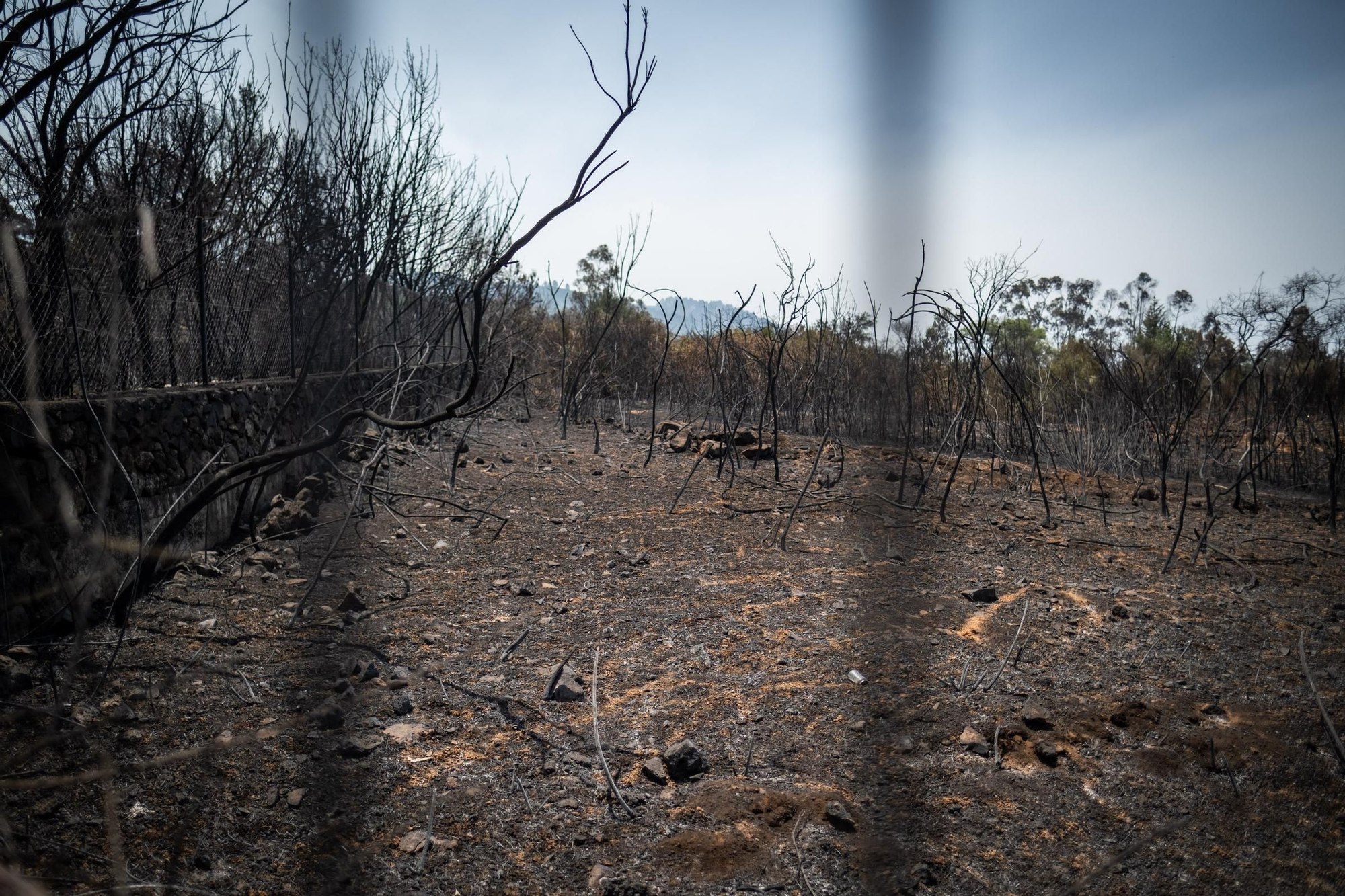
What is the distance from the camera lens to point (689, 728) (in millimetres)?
2549

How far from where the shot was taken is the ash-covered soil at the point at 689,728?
188 centimetres

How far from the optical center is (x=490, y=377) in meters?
10.8

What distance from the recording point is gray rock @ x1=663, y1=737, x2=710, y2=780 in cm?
226

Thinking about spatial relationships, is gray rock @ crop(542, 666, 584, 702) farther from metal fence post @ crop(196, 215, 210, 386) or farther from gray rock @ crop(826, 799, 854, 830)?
metal fence post @ crop(196, 215, 210, 386)

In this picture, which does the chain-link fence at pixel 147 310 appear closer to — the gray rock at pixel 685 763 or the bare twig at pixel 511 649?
the bare twig at pixel 511 649

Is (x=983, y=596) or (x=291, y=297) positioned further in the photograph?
(x=291, y=297)

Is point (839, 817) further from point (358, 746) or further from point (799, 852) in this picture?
point (358, 746)

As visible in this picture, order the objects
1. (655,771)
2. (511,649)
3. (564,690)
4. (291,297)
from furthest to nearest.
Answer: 1. (291,297)
2. (511,649)
3. (564,690)
4. (655,771)

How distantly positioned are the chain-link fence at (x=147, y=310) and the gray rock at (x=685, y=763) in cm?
174

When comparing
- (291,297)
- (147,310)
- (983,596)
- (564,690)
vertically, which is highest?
(291,297)

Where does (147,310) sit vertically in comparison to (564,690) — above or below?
above

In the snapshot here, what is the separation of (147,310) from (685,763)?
3.95m

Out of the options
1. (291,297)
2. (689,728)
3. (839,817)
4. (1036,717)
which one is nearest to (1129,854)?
(839,817)

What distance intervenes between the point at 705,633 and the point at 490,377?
813cm
